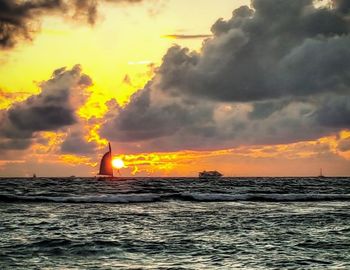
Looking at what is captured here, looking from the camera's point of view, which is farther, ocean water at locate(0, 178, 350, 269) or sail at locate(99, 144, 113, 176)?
sail at locate(99, 144, 113, 176)

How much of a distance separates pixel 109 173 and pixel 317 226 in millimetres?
149427

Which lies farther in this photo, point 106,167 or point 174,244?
point 106,167

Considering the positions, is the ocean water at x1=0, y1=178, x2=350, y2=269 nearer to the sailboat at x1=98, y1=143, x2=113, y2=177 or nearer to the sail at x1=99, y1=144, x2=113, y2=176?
the sailboat at x1=98, y1=143, x2=113, y2=177

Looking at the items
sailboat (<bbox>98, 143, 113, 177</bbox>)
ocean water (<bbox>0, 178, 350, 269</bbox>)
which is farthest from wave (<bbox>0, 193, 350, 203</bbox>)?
sailboat (<bbox>98, 143, 113, 177</bbox>)

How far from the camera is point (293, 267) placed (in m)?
13.9

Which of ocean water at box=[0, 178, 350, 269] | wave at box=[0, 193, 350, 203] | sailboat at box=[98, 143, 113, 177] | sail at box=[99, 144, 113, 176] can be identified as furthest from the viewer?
sail at box=[99, 144, 113, 176]

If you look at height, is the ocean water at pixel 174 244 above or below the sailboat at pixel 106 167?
below

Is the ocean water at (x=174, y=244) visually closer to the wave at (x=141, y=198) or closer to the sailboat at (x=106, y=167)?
the wave at (x=141, y=198)

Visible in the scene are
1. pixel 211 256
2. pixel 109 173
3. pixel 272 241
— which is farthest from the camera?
pixel 109 173

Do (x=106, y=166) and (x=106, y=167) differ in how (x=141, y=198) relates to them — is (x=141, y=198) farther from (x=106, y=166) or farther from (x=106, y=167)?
(x=106, y=166)

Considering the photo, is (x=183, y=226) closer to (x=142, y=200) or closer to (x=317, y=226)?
(x=317, y=226)

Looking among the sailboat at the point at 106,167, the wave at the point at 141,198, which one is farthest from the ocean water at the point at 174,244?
the sailboat at the point at 106,167

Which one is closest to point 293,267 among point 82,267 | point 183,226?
point 82,267

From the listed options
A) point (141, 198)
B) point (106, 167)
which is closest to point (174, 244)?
point (141, 198)
